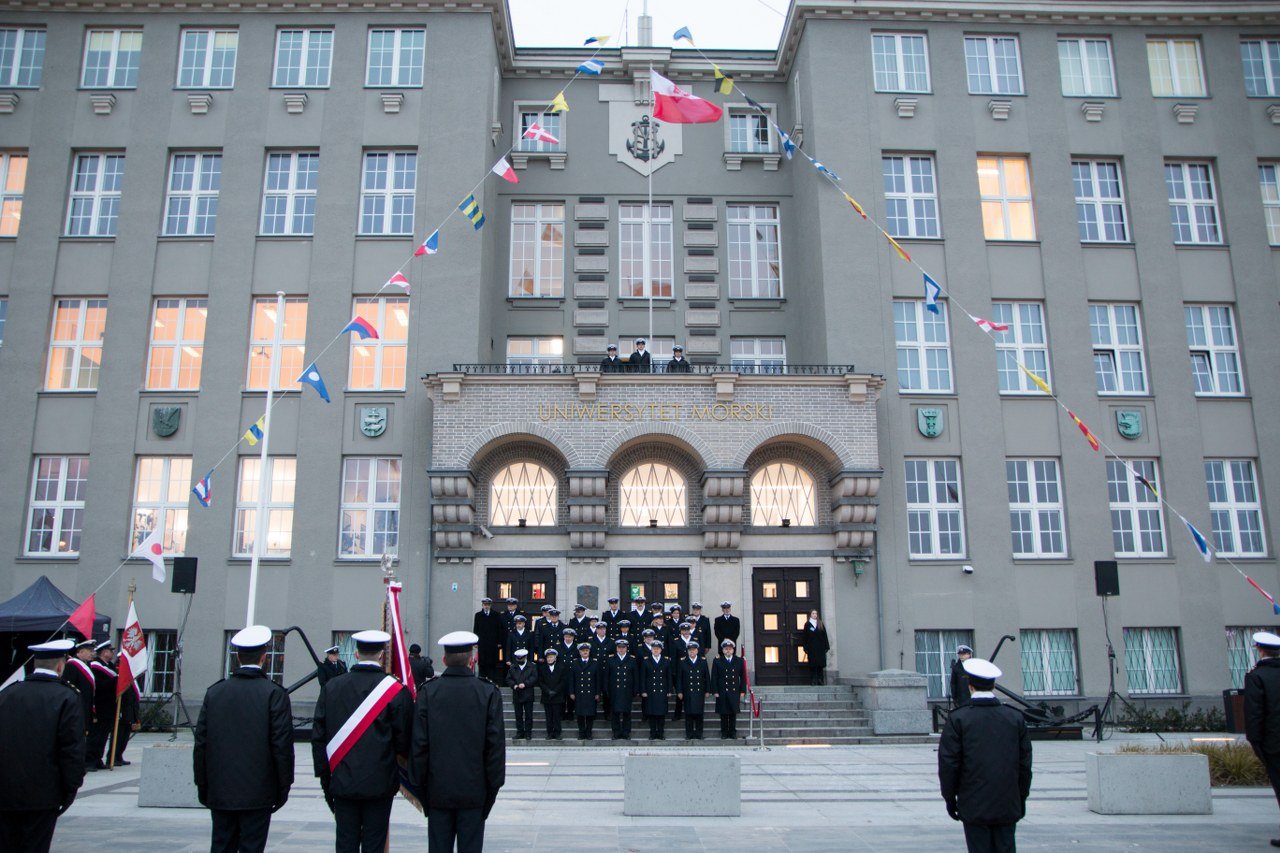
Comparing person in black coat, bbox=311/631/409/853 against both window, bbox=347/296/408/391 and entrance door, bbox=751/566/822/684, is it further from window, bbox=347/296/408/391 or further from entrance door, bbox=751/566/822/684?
window, bbox=347/296/408/391

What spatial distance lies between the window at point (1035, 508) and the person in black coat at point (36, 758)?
22075mm

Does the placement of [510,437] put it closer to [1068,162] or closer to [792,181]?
[792,181]

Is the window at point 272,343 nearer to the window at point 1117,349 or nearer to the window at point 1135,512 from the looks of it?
the window at point 1117,349

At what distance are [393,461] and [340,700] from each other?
18.1 meters

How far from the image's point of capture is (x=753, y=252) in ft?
94.9

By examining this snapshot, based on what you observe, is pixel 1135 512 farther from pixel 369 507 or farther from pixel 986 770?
pixel 986 770

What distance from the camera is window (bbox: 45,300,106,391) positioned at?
83.8 feet

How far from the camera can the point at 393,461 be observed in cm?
Result: 2495

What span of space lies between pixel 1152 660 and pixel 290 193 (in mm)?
25166

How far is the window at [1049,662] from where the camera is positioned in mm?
24281

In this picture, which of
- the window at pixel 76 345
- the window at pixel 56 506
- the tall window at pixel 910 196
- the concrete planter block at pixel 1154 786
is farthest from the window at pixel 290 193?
the concrete planter block at pixel 1154 786

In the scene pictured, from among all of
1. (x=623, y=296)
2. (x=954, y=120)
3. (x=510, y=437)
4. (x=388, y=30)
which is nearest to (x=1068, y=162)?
(x=954, y=120)

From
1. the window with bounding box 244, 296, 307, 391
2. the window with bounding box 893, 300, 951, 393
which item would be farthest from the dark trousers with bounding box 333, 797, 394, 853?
the window with bounding box 893, 300, 951, 393

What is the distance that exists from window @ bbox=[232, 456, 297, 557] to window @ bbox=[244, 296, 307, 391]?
6.47 feet
